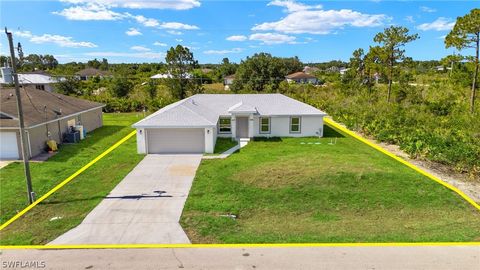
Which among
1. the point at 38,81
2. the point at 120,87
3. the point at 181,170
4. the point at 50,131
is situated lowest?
the point at 181,170

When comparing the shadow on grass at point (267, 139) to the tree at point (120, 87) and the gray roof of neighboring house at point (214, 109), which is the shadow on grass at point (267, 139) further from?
the tree at point (120, 87)

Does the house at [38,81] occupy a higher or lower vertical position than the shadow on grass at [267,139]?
higher

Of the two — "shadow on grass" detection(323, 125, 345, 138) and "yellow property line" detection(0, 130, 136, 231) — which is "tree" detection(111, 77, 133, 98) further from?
"shadow on grass" detection(323, 125, 345, 138)

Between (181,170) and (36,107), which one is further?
(36,107)

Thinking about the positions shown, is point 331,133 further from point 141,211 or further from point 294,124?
point 141,211

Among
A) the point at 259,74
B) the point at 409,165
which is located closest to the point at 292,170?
the point at 409,165

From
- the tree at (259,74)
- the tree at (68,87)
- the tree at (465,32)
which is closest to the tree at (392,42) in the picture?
the tree at (465,32)

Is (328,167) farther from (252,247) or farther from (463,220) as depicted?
(252,247)
